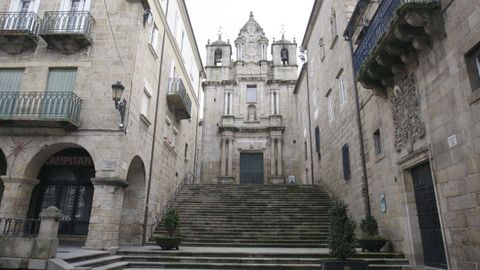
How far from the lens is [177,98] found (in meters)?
15.7

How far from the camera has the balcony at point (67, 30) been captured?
10.7 metres

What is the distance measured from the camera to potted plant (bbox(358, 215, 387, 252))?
8906 mm

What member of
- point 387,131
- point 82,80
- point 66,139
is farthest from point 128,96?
point 387,131

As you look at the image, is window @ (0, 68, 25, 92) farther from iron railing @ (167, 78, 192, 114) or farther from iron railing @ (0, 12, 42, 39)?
iron railing @ (167, 78, 192, 114)

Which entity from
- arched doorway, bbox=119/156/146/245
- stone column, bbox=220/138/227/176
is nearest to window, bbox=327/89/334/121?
arched doorway, bbox=119/156/146/245

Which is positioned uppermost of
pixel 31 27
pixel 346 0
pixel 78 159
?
pixel 346 0

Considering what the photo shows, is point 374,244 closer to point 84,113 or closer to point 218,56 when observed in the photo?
point 84,113

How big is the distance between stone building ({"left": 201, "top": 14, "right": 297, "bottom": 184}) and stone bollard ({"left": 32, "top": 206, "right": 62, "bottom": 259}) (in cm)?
1681

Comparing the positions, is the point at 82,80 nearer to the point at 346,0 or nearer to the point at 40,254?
the point at 40,254

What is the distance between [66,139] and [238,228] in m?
7.09

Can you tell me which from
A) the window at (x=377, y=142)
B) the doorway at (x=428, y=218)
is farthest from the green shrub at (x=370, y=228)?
the window at (x=377, y=142)

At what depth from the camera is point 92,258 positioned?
324 inches

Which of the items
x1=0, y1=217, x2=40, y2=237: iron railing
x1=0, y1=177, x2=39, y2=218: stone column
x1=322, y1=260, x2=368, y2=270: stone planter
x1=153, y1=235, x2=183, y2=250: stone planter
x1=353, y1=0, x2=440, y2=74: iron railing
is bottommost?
x1=322, y1=260, x2=368, y2=270: stone planter

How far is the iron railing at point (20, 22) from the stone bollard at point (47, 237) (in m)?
7.06
